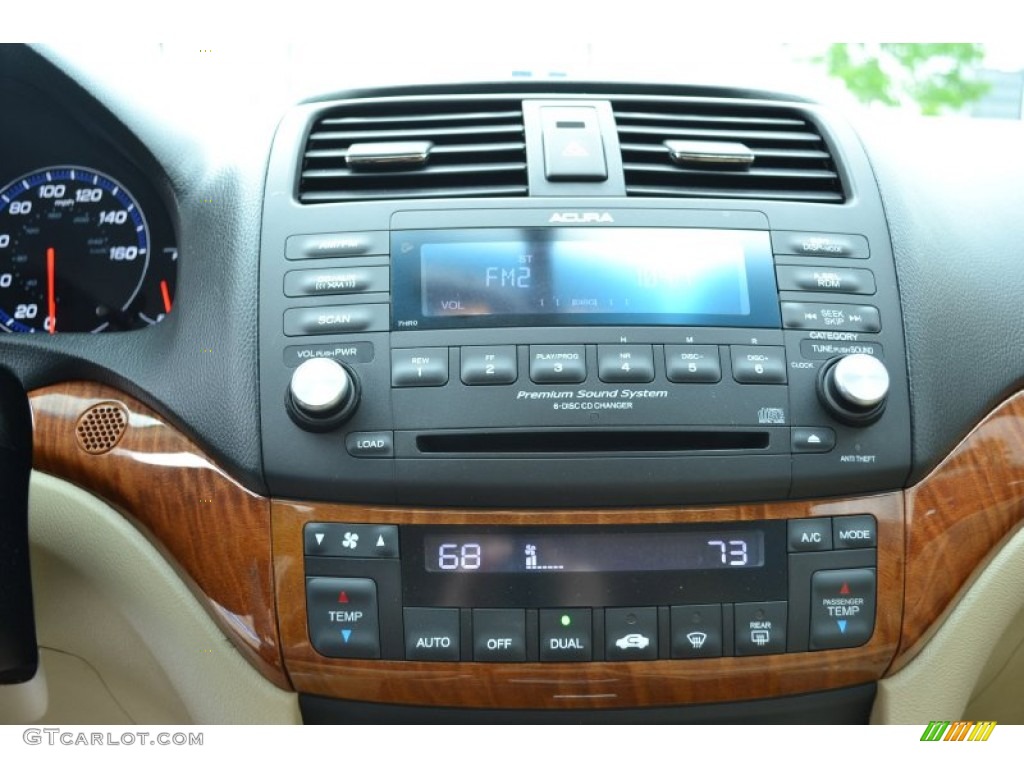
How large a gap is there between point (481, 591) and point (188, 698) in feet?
1.60

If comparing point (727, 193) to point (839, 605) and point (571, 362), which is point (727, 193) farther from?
point (839, 605)

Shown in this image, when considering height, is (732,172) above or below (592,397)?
above

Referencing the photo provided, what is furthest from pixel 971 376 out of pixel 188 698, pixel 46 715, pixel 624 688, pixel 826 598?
pixel 46 715

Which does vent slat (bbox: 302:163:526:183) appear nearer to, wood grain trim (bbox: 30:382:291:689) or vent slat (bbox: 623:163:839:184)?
vent slat (bbox: 623:163:839:184)

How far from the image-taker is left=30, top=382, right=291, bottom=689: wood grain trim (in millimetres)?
1195

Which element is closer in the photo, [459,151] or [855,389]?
[855,389]

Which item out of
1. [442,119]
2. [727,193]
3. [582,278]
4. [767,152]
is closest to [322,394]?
[582,278]

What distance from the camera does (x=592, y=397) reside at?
116cm

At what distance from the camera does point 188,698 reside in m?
1.32

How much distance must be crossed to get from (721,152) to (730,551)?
0.57m

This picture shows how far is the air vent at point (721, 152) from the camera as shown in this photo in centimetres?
133

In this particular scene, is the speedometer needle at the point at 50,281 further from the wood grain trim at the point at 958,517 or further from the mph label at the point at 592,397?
the wood grain trim at the point at 958,517

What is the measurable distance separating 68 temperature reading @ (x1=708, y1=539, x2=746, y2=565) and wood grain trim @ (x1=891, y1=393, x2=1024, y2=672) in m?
0.22

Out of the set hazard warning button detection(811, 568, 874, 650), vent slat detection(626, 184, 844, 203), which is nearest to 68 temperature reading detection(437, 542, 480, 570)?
hazard warning button detection(811, 568, 874, 650)
